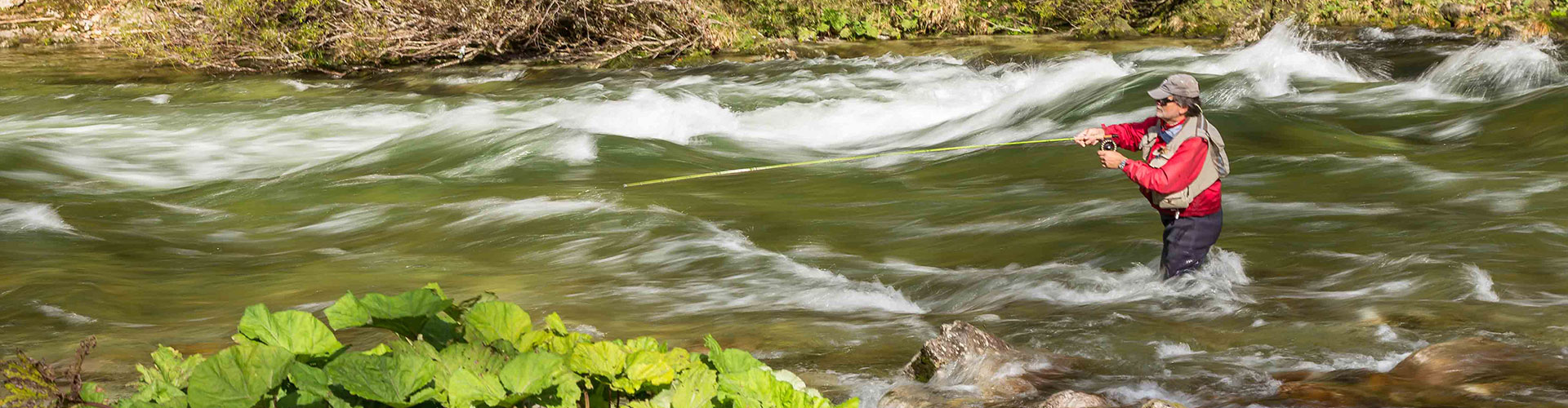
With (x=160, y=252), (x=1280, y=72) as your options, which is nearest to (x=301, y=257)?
(x=160, y=252)

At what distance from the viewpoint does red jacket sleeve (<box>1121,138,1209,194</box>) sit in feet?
19.2

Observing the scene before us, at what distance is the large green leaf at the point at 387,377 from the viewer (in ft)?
7.12

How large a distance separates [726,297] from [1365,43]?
12223 mm

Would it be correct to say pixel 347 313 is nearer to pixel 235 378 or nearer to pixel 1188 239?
pixel 235 378

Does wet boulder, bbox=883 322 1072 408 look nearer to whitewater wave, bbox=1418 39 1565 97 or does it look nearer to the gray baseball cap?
the gray baseball cap

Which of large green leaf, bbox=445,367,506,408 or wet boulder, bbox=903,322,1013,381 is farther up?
large green leaf, bbox=445,367,506,408

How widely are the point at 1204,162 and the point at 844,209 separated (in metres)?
4.03

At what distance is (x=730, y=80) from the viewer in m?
16.8

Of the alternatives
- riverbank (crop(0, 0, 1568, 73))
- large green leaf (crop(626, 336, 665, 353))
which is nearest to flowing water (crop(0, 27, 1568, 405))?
riverbank (crop(0, 0, 1568, 73))

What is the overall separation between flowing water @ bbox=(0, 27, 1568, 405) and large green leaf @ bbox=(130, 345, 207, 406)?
9.36 feet

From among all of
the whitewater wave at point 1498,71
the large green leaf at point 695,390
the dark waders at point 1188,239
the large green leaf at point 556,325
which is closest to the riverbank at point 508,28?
the whitewater wave at point 1498,71

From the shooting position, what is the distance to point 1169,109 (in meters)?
5.84

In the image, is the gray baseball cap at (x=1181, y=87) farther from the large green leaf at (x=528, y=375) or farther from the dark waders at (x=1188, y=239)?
the large green leaf at (x=528, y=375)

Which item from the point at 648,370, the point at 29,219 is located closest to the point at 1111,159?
the point at 648,370
